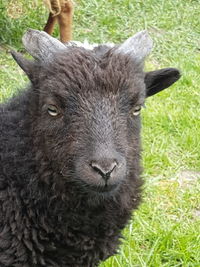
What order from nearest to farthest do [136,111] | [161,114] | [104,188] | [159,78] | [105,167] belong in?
[105,167] < [104,188] < [136,111] < [159,78] < [161,114]

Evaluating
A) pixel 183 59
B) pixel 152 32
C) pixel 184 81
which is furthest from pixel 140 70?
pixel 152 32

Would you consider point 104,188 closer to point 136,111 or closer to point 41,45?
point 136,111

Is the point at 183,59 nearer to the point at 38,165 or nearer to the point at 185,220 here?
the point at 185,220

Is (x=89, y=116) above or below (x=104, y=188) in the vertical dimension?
above

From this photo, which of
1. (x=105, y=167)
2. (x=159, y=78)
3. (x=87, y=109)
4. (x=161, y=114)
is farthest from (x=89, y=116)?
(x=161, y=114)

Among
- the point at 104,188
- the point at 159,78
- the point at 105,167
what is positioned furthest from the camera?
the point at 159,78

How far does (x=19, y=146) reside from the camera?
368cm

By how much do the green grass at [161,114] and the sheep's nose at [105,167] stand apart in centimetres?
141

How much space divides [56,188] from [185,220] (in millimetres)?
1931

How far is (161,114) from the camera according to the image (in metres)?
6.81

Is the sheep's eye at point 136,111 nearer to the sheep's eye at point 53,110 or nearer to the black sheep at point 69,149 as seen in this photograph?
the black sheep at point 69,149

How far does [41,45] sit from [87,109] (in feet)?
2.04

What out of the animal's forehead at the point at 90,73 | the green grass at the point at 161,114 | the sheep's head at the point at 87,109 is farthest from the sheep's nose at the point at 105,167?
the green grass at the point at 161,114

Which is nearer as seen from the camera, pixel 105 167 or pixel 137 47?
pixel 105 167
